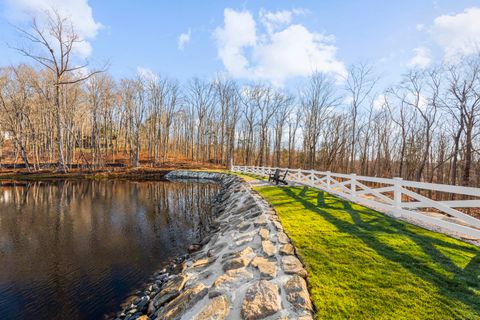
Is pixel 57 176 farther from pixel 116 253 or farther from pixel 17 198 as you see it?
pixel 116 253

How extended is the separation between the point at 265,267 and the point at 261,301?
0.83 metres

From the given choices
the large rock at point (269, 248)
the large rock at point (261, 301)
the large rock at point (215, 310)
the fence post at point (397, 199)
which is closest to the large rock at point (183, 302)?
the large rock at point (215, 310)

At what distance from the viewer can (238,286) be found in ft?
10.6

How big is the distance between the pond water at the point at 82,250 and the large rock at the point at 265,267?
2.82 m

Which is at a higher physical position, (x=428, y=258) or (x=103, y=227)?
(x=428, y=258)

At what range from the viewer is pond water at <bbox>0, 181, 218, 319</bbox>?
4223 mm

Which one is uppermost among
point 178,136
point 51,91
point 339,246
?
point 51,91

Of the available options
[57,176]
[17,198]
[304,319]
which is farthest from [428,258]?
[57,176]

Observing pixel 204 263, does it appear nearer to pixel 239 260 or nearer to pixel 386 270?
pixel 239 260

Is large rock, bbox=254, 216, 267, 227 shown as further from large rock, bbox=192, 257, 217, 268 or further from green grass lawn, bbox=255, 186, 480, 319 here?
large rock, bbox=192, 257, 217, 268

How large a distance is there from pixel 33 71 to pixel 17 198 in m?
20.3

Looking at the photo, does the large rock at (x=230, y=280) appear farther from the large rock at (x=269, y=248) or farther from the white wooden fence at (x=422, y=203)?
the white wooden fence at (x=422, y=203)

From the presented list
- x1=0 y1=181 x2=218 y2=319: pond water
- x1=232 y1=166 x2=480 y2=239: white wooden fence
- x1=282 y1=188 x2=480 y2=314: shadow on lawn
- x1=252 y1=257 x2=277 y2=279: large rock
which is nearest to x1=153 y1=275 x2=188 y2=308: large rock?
x1=0 y1=181 x2=218 y2=319: pond water

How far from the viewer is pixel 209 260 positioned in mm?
4594
